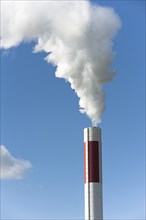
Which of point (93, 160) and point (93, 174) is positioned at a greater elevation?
point (93, 160)

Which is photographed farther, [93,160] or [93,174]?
[93,160]

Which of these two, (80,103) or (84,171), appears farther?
(80,103)

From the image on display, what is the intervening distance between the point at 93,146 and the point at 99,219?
8484 mm

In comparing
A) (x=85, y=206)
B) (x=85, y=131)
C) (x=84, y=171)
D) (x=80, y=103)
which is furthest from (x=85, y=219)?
(x=80, y=103)

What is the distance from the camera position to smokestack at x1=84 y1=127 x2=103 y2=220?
196ft

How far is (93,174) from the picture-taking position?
199 ft

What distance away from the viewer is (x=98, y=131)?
208 ft

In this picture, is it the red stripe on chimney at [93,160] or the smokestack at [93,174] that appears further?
the red stripe on chimney at [93,160]

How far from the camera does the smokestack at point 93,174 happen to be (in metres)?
59.7

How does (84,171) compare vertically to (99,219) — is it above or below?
above

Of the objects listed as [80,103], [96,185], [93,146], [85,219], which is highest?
[80,103]

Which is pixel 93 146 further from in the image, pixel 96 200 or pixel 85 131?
pixel 96 200

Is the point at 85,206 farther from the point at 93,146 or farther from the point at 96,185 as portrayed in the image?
the point at 93,146

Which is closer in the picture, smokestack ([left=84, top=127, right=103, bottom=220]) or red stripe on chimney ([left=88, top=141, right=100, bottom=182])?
smokestack ([left=84, top=127, right=103, bottom=220])
